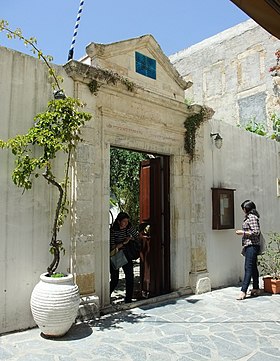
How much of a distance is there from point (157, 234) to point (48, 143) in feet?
9.50

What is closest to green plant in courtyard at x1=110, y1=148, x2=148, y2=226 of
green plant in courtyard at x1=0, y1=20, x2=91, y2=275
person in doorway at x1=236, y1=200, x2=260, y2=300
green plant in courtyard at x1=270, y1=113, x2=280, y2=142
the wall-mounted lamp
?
→ the wall-mounted lamp

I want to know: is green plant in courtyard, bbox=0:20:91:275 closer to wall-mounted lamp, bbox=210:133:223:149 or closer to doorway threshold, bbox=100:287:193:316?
doorway threshold, bbox=100:287:193:316

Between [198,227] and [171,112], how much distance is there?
6.89ft

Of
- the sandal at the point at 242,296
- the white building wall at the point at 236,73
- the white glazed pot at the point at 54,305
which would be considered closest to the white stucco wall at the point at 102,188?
the white glazed pot at the point at 54,305

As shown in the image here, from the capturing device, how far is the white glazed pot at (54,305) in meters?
3.59

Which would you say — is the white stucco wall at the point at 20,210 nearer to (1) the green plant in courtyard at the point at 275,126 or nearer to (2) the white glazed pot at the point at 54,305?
(2) the white glazed pot at the point at 54,305

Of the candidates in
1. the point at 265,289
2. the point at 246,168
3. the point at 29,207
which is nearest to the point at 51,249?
the point at 29,207

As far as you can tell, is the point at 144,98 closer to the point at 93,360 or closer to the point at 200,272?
the point at 200,272

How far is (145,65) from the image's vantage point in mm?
5645

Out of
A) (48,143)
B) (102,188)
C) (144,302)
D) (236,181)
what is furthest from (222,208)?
(48,143)

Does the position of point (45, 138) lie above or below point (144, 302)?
above

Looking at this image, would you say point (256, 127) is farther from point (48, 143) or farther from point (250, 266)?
point (48, 143)

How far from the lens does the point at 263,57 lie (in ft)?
37.7

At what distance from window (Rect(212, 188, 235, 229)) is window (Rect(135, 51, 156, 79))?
7.99ft
